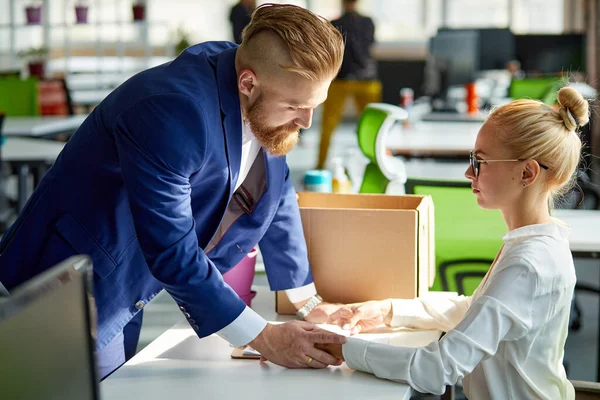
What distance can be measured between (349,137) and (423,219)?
8.52 m

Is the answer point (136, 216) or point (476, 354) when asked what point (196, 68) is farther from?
point (476, 354)

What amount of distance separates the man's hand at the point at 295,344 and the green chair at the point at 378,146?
3.93 ft

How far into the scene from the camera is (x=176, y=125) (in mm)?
1540

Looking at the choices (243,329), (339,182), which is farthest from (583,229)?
(243,329)

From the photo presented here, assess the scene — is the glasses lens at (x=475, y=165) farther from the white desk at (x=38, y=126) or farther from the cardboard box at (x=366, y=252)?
the white desk at (x=38, y=126)

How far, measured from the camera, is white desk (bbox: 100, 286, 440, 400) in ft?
4.79

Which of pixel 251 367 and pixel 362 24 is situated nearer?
pixel 251 367

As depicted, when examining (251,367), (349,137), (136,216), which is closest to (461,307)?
(251,367)

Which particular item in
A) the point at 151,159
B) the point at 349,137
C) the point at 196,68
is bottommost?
the point at 349,137

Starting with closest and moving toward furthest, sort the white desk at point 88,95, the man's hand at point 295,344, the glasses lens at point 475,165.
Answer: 1. the man's hand at point 295,344
2. the glasses lens at point 475,165
3. the white desk at point 88,95

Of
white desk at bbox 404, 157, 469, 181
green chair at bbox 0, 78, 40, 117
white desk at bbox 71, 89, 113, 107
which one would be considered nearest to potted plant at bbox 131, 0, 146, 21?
white desk at bbox 71, 89, 113, 107

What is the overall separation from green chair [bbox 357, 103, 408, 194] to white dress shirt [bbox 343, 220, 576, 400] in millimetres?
1123

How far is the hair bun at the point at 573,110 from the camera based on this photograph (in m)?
1.62

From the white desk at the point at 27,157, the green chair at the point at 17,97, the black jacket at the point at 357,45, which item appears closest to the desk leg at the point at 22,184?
the white desk at the point at 27,157
